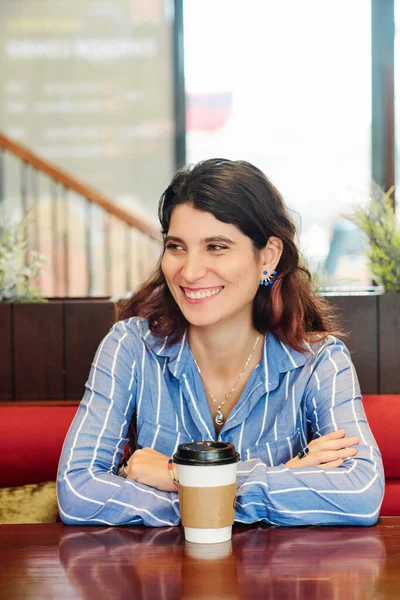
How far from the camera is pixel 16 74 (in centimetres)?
604

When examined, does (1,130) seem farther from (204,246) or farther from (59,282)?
(204,246)

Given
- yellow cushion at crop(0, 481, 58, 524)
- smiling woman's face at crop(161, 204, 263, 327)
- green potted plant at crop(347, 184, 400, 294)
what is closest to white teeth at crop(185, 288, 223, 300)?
smiling woman's face at crop(161, 204, 263, 327)

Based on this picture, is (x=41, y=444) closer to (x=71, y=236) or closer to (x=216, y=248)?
(x=216, y=248)

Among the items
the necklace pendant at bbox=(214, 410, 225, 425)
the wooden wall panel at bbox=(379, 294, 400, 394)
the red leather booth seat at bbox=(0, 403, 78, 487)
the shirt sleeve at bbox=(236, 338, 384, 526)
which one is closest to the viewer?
the shirt sleeve at bbox=(236, 338, 384, 526)

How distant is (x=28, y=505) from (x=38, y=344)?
68 cm

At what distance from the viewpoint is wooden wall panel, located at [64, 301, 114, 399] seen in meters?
2.60

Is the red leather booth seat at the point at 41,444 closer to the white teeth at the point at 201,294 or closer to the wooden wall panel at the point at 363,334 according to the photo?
the wooden wall panel at the point at 363,334

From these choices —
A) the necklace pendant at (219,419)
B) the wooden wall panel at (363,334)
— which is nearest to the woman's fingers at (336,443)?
the necklace pendant at (219,419)

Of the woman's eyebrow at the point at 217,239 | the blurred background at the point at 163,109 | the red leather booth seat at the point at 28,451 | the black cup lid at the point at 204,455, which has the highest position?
the blurred background at the point at 163,109

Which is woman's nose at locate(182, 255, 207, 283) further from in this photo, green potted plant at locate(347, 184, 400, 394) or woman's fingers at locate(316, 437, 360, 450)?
green potted plant at locate(347, 184, 400, 394)

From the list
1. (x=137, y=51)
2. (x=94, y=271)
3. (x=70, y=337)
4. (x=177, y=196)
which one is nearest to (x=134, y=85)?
(x=137, y=51)

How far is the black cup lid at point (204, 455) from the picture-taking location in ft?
3.85

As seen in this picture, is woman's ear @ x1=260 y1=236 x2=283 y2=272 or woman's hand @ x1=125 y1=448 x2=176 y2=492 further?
woman's ear @ x1=260 y1=236 x2=283 y2=272

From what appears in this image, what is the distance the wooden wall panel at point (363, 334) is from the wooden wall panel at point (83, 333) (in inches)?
29.1
